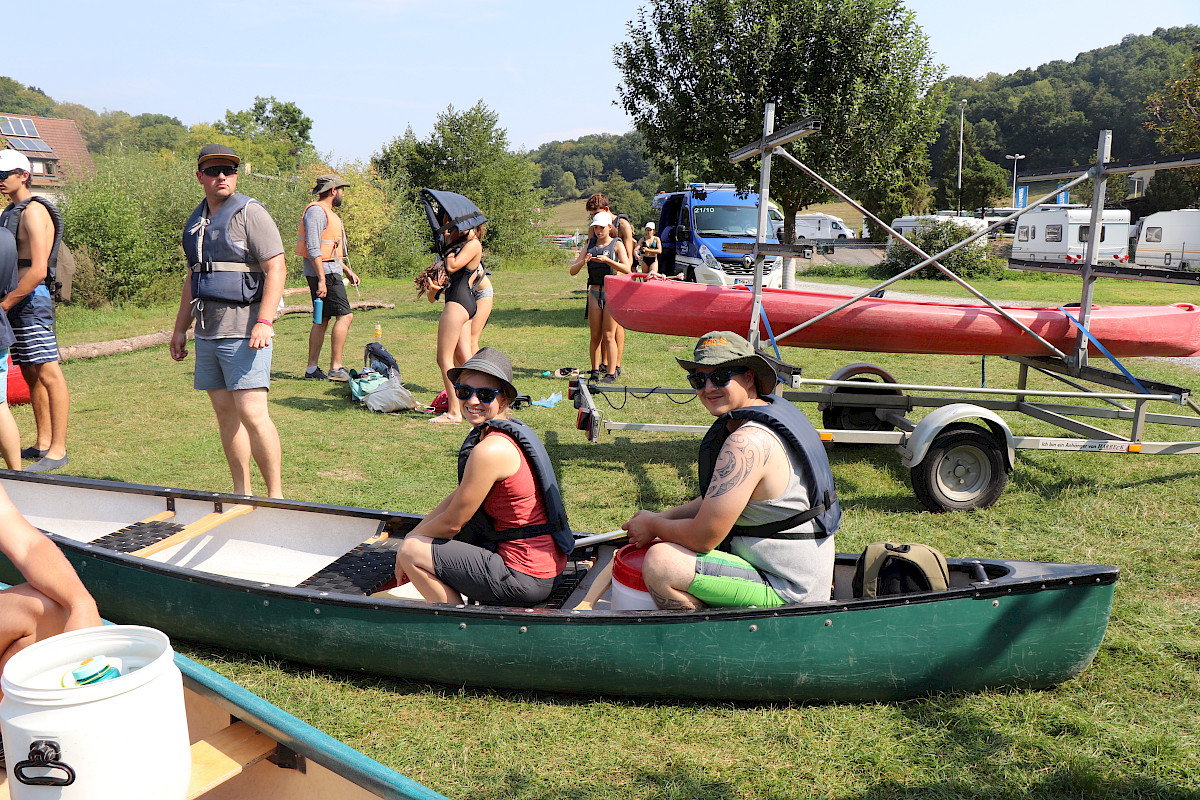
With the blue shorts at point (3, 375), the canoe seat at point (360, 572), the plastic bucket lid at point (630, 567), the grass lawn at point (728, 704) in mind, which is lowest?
the grass lawn at point (728, 704)

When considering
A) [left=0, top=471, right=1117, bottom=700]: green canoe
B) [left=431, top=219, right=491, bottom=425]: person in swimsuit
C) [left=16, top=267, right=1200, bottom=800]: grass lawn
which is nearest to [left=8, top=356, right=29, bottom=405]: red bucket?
[left=16, top=267, right=1200, bottom=800]: grass lawn

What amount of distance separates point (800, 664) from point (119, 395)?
8816mm

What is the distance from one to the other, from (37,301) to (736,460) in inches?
228

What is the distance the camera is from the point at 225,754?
207cm

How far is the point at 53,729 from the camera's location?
164cm

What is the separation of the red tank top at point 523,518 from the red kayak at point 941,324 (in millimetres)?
3594

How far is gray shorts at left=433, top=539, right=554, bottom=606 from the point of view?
3.54 metres

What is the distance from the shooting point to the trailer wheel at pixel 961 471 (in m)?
5.53

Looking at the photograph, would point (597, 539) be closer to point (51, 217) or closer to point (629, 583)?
point (629, 583)

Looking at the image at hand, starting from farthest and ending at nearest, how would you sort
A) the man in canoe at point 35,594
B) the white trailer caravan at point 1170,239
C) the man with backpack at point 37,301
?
the white trailer caravan at point 1170,239 → the man with backpack at point 37,301 → the man in canoe at point 35,594

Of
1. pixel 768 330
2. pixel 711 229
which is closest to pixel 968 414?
pixel 768 330

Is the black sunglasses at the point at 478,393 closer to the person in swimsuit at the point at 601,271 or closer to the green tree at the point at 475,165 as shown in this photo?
the person in swimsuit at the point at 601,271

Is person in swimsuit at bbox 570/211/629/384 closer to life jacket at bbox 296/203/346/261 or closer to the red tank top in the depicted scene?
life jacket at bbox 296/203/346/261

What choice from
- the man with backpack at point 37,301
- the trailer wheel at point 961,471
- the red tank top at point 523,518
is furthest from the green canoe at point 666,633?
the man with backpack at point 37,301
